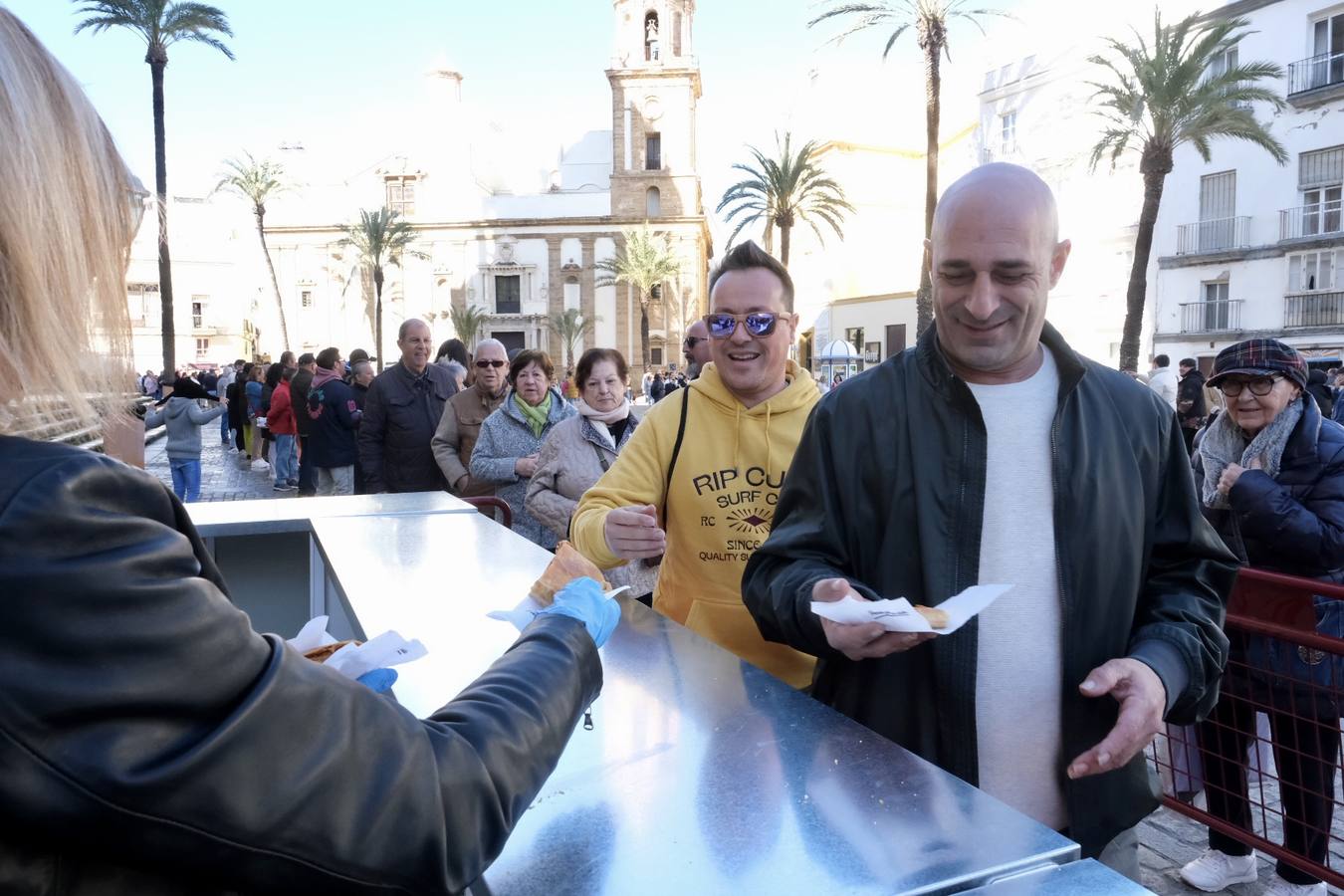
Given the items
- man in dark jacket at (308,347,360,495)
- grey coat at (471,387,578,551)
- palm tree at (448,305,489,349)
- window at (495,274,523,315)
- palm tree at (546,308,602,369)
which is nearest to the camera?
grey coat at (471,387,578,551)

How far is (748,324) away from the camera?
2.97 m

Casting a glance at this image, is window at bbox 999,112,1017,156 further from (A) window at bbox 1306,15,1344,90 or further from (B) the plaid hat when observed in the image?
(B) the plaid hat

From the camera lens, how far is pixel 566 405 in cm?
638

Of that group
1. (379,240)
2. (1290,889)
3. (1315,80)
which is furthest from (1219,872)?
(379,240)

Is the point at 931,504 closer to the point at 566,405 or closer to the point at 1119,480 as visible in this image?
the point at 1119,480

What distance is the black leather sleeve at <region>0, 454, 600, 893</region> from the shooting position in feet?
2.60

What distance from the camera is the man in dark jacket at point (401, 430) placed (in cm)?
728

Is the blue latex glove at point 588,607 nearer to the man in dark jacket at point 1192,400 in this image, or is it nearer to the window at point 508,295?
the man in dark jacket at point 1192,400

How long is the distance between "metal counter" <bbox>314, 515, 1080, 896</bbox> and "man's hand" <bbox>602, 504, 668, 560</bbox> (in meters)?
0.47

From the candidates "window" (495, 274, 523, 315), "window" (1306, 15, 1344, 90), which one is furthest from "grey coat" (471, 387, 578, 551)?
"window" (495, 274, 523, 315)

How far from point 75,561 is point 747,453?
2.23 meters

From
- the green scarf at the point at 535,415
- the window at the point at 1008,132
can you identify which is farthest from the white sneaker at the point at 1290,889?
the window at the point at 1008,132

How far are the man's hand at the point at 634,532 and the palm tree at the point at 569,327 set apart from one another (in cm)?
5408

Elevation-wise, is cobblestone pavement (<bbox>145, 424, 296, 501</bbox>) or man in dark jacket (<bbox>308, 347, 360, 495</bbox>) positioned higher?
man in dark jacket (<bbox>308, 347, 360, 495</bbox>)
